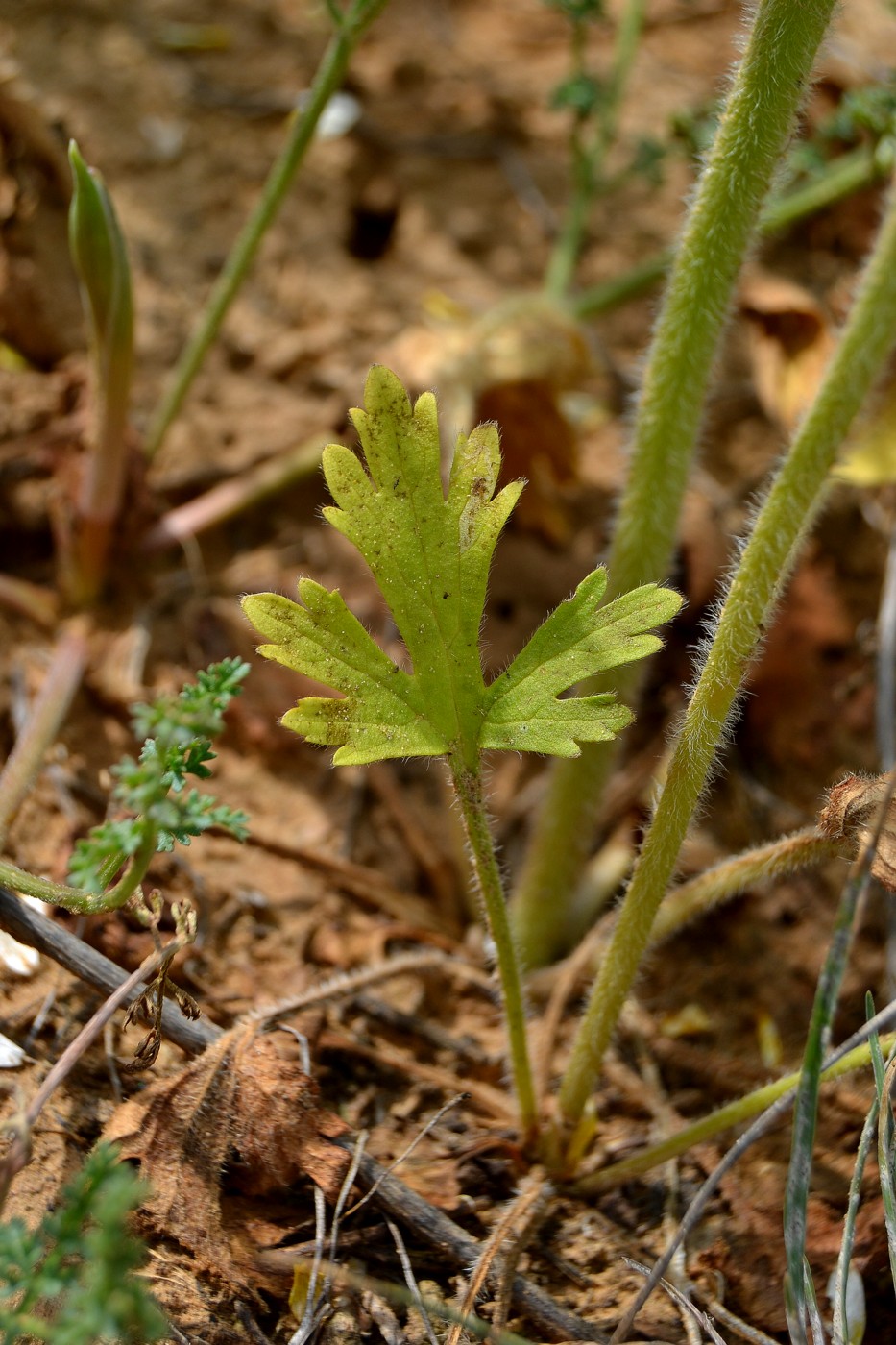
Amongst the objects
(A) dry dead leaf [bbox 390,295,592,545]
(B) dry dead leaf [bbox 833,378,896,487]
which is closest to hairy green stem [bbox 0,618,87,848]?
(A) dry dead leaf [bbox 390,295,592,545]

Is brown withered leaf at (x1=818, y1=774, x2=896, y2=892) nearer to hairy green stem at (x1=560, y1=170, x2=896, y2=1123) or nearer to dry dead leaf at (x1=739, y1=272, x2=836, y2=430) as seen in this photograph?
hairy green stem at (x1=560, y1=170, x2=896, y2=1123)

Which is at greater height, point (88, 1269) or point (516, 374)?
point (516, 374)

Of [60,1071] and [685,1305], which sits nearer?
[60,1071]

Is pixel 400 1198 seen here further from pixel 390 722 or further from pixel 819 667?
pixel 819 667

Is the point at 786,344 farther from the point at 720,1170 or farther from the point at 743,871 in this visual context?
the point at 720,1170

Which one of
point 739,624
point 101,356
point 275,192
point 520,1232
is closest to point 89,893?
point 520,1232

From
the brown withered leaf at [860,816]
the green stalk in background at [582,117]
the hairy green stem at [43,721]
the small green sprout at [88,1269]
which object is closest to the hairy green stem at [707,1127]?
the brown withered leaf at [860,816]

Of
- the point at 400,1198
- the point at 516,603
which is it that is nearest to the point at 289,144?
the point at 516,603
